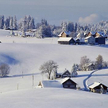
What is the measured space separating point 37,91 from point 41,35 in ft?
212

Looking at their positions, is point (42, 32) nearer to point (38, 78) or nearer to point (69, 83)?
point (38, 78)

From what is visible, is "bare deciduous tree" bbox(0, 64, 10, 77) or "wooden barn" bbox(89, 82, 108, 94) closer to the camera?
"wooden barn" bbox(89, 82, 108, 94)

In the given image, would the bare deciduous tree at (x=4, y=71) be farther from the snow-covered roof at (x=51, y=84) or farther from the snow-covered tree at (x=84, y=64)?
the snow-covered roof at (x=51, y=84)

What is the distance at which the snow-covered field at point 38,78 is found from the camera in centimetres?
1817

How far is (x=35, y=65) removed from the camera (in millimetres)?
49656

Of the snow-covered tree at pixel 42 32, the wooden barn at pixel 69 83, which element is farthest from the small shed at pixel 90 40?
the wooden barn at pixel 69 83

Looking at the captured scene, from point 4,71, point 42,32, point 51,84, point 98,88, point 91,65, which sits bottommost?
point 98,88

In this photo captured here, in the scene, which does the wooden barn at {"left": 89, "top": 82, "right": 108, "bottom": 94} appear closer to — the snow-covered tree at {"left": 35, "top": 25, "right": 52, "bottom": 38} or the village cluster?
the village cluster

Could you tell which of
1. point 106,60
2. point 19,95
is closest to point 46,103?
point 19,95

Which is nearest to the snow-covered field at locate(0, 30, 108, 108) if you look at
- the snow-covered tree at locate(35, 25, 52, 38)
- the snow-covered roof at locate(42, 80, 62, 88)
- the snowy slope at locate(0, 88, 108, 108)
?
the snowy slope at locate(0, 88, 108, 108)

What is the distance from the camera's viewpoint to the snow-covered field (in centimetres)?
1817

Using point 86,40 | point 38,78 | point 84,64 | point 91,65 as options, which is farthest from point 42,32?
point 38,78

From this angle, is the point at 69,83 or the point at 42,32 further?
the point at 42,32

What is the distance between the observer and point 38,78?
40031mm
